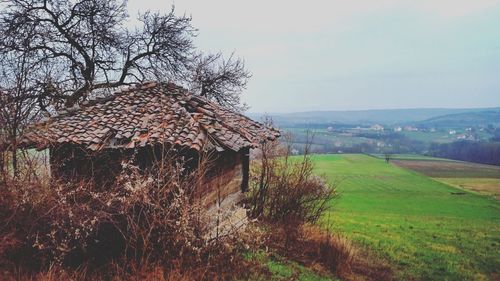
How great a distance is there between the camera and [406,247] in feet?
48.7

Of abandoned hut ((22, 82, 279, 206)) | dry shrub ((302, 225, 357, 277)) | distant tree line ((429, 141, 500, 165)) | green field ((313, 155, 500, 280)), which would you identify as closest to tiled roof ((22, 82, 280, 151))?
abandoned hut ((22, 82, 279, 206))

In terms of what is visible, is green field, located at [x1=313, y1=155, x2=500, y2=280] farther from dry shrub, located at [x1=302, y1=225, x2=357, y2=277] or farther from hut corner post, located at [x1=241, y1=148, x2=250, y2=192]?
hut corner post, located at [x1=241, y1=148, x2=250, y2=192]

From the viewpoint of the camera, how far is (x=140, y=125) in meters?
8.16

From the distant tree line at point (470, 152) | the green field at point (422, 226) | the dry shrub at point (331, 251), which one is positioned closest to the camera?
the dry shrub at point (331, 251)

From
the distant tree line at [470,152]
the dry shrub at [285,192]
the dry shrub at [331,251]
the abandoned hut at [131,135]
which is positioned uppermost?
the abandoned hut at [131,135]

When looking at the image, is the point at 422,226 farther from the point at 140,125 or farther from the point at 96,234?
the point at 96,234

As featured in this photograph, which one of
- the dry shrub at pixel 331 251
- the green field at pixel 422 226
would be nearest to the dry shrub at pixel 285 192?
the green field at pixel 422 226

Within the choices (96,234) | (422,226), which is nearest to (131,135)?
(96,234)

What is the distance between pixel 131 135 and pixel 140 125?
447mm

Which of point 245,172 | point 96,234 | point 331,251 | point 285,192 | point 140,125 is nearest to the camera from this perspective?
point 96,234

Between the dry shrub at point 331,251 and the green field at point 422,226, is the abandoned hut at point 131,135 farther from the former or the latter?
the green field at point 422,226

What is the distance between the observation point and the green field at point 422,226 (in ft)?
40.4

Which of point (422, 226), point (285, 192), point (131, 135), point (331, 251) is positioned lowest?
point (422, 226)

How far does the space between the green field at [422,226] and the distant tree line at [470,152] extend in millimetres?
38493
